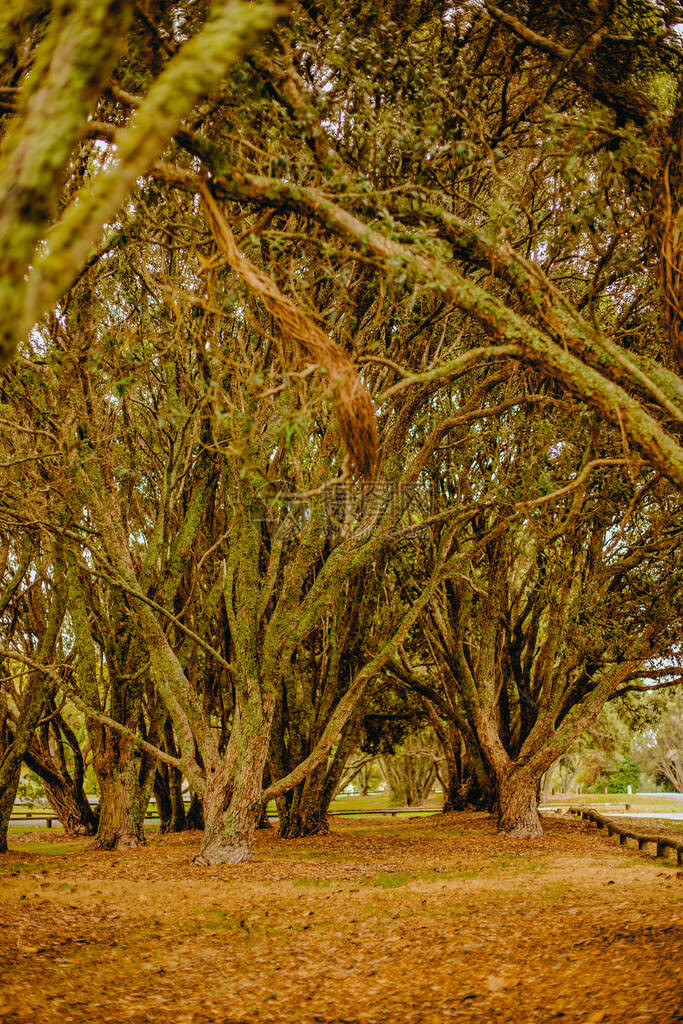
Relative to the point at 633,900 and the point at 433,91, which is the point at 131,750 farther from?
the point at 433,91

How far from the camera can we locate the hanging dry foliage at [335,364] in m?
4.53

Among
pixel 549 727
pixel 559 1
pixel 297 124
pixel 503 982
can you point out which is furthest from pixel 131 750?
pixel 559 1

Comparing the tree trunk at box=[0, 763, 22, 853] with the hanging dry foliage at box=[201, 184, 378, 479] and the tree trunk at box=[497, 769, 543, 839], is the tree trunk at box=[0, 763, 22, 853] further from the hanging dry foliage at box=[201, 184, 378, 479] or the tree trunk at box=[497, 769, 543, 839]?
the hanging dry foliage at box=[201, 184, 378, 479]

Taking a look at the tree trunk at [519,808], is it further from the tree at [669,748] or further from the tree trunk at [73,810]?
the tree at [669,748]

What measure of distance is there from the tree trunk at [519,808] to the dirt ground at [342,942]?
345cm

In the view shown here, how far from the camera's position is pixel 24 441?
35.4ft

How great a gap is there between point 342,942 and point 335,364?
4848mm

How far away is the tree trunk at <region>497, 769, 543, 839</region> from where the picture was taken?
1481 centimetres

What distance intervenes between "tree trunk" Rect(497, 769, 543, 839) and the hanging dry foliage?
39.3 ft

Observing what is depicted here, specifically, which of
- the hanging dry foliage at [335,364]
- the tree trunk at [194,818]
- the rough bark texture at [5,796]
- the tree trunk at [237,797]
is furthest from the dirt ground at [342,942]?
the tree trunk at [194,818]

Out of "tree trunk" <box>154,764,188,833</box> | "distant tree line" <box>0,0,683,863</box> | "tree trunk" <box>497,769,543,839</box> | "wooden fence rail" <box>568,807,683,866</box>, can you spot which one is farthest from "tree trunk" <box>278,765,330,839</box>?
"wooden fence rail" <box>568,807,683,866</box>

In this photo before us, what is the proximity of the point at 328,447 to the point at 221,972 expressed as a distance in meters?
7.16

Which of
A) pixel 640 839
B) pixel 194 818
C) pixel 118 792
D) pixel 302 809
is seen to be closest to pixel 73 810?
pixel 194 818

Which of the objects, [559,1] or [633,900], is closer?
[559,1]
